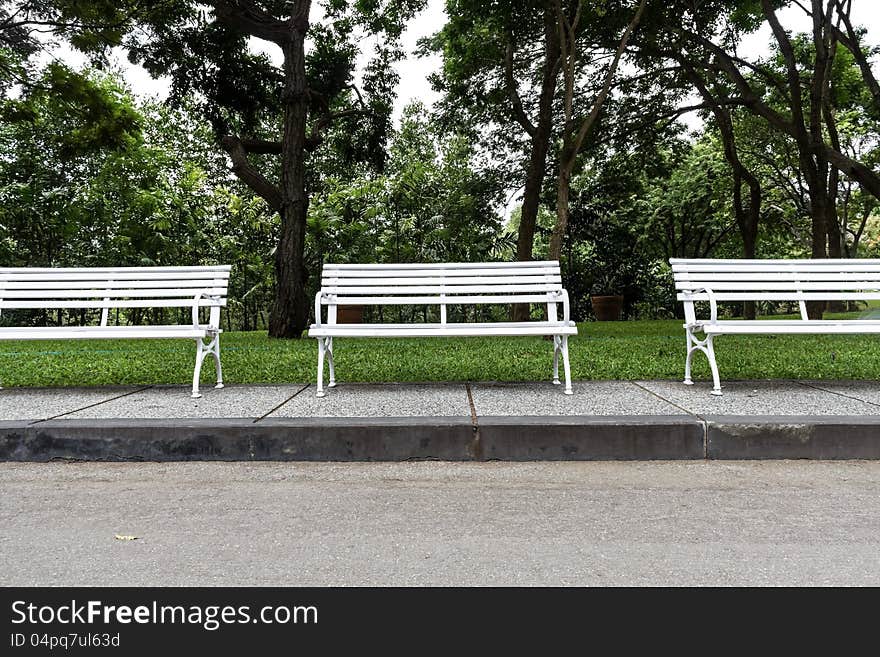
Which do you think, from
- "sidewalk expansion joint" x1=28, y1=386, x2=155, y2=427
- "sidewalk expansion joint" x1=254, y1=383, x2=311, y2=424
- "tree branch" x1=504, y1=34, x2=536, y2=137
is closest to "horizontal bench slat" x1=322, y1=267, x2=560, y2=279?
"sidewalk expansion joint" x1=254, y1=383, x2=311, y2=424

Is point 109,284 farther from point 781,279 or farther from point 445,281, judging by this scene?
point 781,279

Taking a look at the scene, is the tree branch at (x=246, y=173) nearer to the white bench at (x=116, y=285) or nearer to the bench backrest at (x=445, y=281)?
the white bench at (x=116, y=285)

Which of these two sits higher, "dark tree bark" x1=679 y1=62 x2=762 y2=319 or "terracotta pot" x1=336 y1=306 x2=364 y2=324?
"dark tree bark" x1=679 y1=62 x2=762 y2=319

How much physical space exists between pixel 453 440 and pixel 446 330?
1.48 meters

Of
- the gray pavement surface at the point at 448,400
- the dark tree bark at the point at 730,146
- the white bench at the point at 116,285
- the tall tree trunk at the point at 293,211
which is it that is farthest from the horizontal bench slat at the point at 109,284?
the dark tree bark at the point at 730,146

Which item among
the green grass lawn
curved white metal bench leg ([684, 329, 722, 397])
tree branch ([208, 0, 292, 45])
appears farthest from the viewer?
tree branch ([208, 0, 292, 45])

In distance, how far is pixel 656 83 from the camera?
48.4 ft

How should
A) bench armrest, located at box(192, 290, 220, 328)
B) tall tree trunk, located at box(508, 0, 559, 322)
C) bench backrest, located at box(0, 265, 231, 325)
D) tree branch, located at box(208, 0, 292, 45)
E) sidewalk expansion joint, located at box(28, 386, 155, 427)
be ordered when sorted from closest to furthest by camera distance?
1. sidewalk expansion joint, located at box(28, 386, 155, 427)
2. bench armrest, located at box(192, 290, 220, 328)
3. bench backrest, located at box(0, 265, 231, 325)
4. tree branch, located at box(208, 0, 292, 45)
5. tall tree trunk, located at box(508, 0, 559, 322)

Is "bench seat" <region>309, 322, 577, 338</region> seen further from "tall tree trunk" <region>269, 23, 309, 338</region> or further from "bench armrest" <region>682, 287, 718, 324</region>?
"tall tree trunk" <region>269, 23, 309, 338</region>

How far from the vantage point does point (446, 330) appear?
522 cm

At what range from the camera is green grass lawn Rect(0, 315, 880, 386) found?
6.26 m

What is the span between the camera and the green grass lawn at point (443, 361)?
6.26 metres

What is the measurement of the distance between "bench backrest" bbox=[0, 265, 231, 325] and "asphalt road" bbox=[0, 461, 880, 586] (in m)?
2.53
